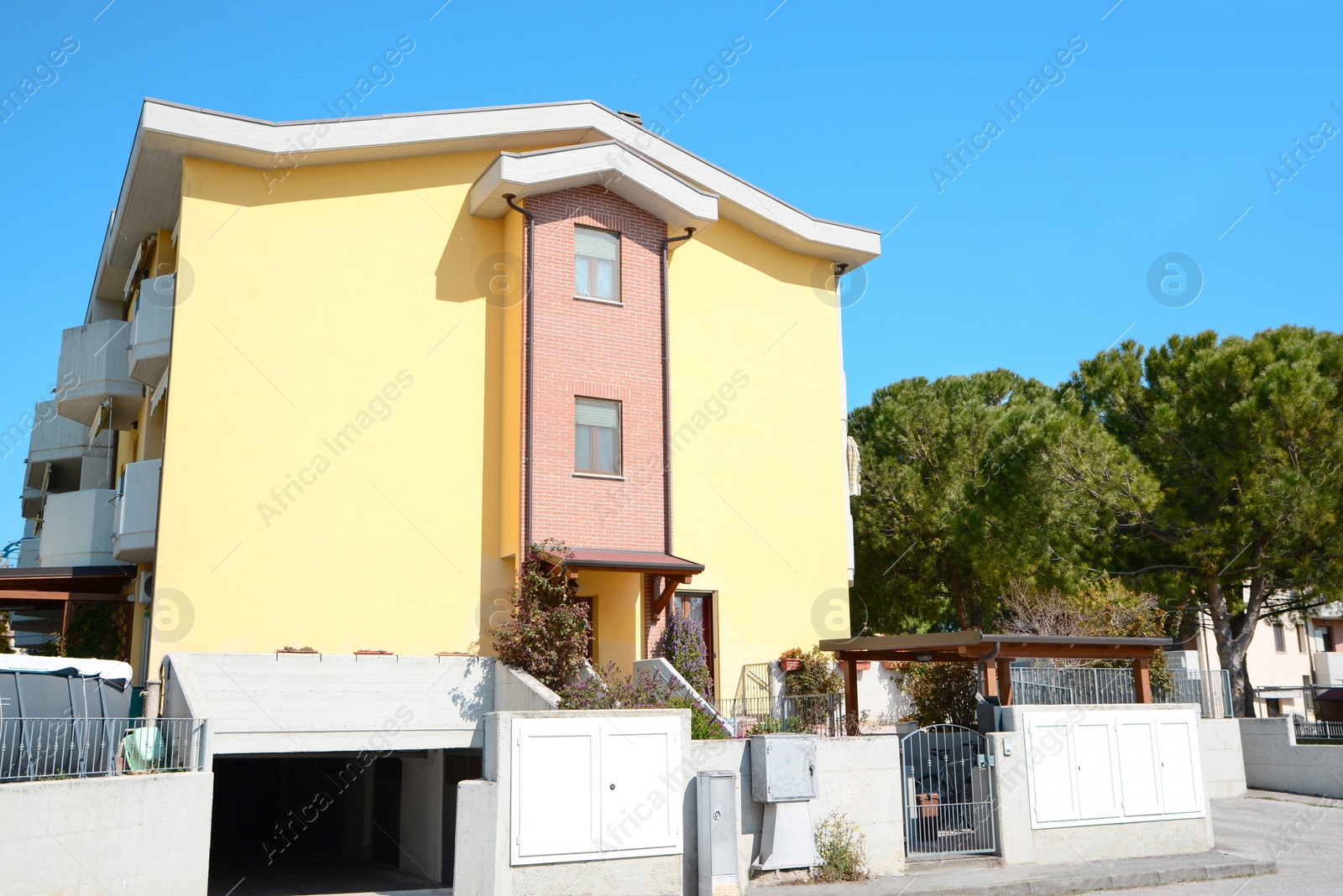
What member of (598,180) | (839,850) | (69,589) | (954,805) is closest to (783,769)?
(839,850)

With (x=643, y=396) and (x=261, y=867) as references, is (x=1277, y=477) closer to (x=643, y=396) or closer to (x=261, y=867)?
(x=643, y=396)

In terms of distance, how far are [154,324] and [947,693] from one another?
48.8 feet

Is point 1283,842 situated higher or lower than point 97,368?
lower

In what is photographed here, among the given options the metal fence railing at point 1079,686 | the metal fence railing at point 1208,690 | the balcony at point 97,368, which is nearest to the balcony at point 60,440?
the balcony at point 97,368

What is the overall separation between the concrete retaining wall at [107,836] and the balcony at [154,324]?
28.4 ft

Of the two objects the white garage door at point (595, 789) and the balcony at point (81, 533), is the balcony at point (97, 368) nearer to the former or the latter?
the balcony at point (81, 533)

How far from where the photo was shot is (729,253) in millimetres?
22500

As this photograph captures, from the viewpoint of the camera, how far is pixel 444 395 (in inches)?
758

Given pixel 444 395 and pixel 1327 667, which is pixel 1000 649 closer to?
pixel 444 395

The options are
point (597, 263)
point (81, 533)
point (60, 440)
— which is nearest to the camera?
point (597, 263)

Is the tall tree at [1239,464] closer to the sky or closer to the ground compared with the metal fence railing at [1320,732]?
closer to the sky

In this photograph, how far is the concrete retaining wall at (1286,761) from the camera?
74.8ft

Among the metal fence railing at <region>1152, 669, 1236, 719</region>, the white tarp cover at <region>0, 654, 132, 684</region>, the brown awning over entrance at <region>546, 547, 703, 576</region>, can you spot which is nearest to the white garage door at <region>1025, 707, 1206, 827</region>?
the brown awning over entrance at <region>546, 547, 703, 576</region>

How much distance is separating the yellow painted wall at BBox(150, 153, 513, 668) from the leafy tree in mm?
13552
